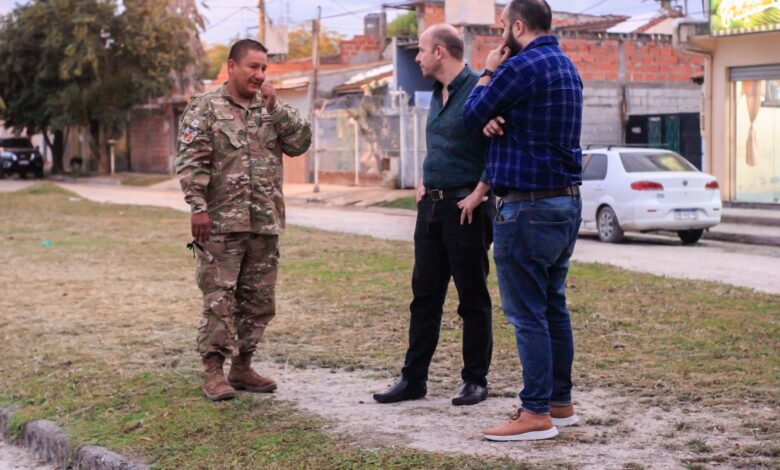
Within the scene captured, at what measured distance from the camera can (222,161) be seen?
6.30 m

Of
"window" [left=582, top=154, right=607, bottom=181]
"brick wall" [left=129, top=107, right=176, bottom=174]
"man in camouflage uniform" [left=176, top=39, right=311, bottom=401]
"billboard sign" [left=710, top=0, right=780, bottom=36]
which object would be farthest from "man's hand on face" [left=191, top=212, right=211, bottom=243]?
"brick wall" [left=129, top=107, right=176, bottom=174]

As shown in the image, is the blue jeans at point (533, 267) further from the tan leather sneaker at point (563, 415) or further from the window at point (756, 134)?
the window at point (756, 134)

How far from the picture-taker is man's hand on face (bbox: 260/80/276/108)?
6.42 m

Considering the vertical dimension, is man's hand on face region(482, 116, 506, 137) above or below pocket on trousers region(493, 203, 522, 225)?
above

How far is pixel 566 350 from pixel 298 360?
240 cm

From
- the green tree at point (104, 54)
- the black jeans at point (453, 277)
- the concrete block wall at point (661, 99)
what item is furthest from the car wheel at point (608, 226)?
the green tree at point (104, 54)

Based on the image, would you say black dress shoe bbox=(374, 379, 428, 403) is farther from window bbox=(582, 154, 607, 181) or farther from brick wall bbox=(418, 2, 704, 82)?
brick wall bbox=(418, 2, 704, 82)

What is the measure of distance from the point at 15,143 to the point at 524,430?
53154 millimetres

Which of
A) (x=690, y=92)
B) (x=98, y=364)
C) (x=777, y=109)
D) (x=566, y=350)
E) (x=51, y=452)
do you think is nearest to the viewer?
(x=566, y=350)

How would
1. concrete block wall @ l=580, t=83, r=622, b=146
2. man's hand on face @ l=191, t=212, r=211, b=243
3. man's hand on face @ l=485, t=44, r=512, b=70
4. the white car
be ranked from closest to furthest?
man's hand on face @ l=485, t=44, r=512, b=70
man's hand on face @ l=191, t=212, r=211, b=243
the white car
concrete block wall @ l=580, t=83, r=622, b=146

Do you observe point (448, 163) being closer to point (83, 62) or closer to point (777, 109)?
point (777, 109)

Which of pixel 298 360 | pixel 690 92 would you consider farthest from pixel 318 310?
pixel 690 92

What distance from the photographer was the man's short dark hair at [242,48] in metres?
6.30

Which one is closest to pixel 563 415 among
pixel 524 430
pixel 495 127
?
pixel 524 430
